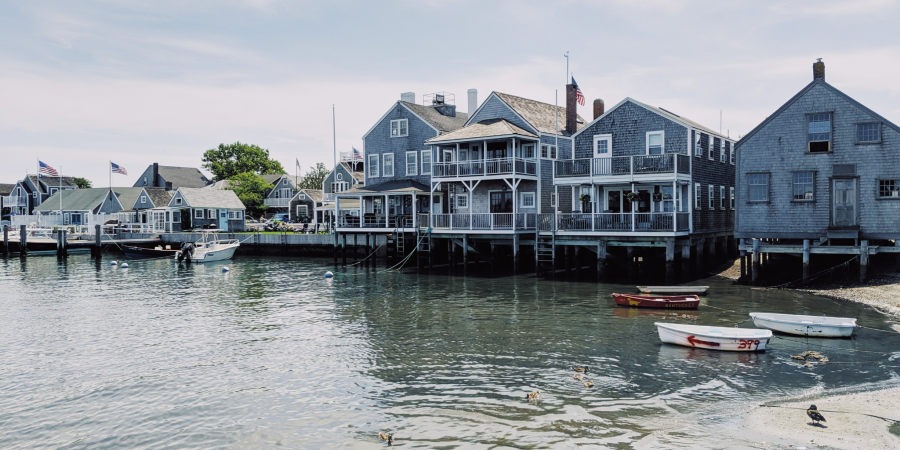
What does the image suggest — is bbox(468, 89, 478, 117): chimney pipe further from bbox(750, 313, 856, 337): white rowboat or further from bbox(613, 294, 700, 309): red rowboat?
bbox(750, 313, 856, 337): white rowboat

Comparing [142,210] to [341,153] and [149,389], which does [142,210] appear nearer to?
[341,153]

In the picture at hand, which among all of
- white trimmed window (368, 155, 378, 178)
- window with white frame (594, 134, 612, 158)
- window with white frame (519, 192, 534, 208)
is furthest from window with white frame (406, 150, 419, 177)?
window with white frame (594, 134, 612, 158)

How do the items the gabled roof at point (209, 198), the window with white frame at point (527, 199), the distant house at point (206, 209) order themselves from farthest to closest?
the gabled roof at point (209, 198), the distant house at point (206, 209), the window with white frame at point (527, 199)

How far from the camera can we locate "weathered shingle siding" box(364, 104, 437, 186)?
4984 cm

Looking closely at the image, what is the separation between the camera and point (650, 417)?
13.8m

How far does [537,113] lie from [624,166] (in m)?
11.8

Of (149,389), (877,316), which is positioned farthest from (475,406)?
(877,316)

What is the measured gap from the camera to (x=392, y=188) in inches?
1876

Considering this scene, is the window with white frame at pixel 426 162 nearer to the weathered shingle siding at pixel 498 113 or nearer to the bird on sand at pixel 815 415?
the weathered shingle siding at pixel 498 113

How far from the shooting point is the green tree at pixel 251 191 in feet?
342

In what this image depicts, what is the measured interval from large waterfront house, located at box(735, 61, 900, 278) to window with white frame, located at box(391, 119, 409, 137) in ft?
82.3

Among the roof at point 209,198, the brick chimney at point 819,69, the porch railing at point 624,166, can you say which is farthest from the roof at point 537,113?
the roof at point 209,198

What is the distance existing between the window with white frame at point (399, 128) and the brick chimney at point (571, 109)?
12694 mm

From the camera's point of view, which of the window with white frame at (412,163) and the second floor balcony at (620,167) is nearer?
the second floor balcony at (620,167)
